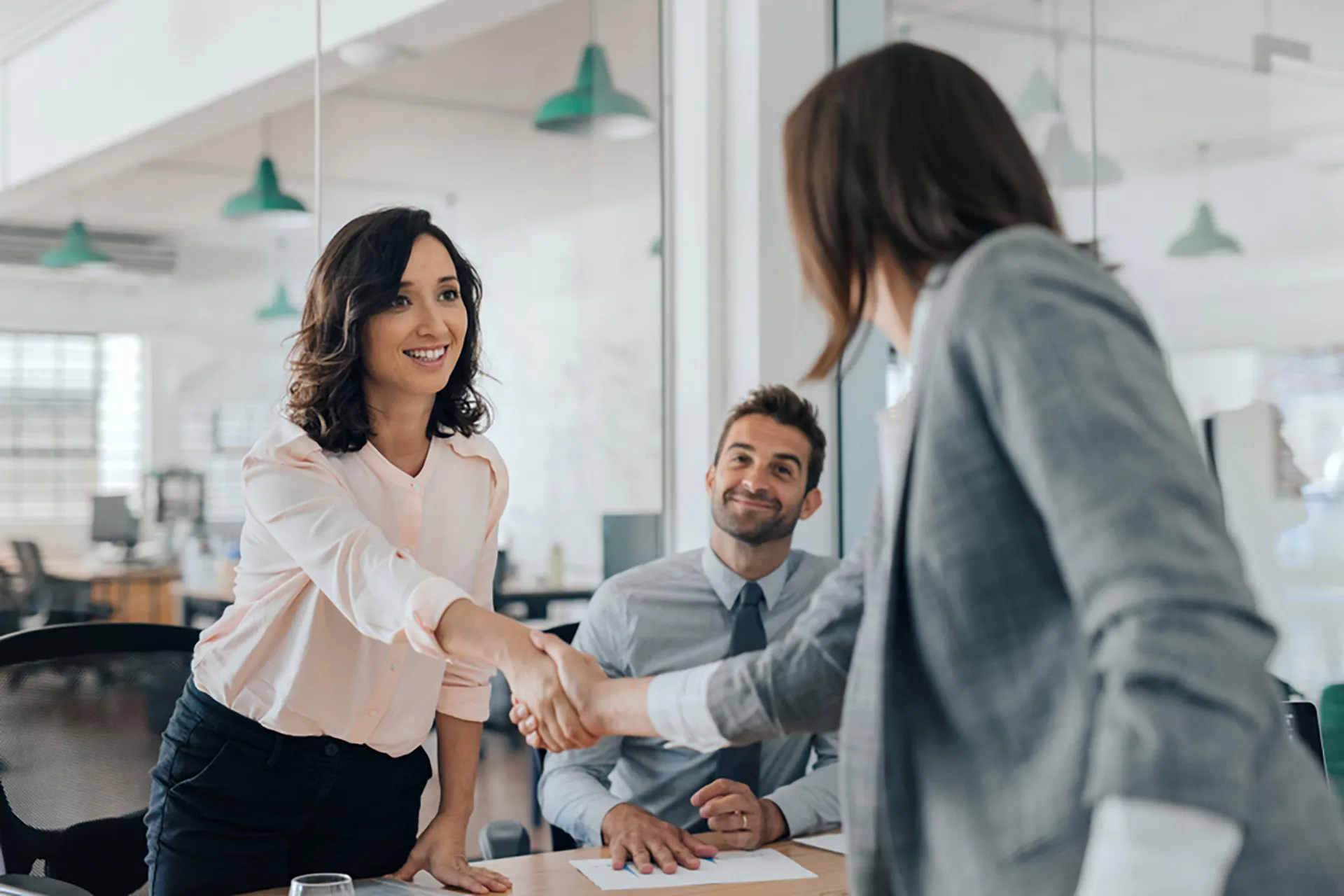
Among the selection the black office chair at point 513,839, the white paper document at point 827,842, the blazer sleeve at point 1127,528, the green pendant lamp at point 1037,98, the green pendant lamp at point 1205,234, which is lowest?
the black office chair at point 513,839

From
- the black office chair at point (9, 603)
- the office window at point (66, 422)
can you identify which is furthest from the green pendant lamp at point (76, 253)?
the black office chair at point (9, 603)

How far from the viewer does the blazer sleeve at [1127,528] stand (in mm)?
742

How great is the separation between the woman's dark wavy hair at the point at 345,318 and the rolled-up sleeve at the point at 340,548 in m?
0.05

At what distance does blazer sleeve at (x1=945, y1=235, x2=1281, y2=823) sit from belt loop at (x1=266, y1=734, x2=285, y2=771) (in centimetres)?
118

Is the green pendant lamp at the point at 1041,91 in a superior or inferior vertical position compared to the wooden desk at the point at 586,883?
superior

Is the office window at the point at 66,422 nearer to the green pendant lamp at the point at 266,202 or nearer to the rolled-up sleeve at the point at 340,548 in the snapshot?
the green pendant lamp at the point at 266,202

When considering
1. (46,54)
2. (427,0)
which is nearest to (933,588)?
(427,0)

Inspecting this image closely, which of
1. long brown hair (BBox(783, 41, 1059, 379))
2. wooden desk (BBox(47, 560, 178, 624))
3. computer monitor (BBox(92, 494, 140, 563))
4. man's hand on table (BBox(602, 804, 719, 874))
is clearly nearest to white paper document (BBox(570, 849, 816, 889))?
man's hand on table (BBox(602, 804, 719, 874))

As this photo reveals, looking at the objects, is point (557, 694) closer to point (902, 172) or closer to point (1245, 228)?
point (902, 172)

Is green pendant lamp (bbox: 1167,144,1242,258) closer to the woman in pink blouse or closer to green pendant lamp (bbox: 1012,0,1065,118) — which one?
green pendant lamp (bbox: 1012,0,1065,118)

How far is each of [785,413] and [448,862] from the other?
1.20 meters

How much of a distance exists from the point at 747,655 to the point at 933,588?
40 cm

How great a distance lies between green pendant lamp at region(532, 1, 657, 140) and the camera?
3369 millimetres

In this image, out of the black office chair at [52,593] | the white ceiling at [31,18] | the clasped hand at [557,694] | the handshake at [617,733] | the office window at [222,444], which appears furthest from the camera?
the white ceiling at [31,18]
